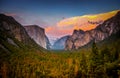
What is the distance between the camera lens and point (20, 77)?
120 meters

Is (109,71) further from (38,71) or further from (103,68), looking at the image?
(38,71)

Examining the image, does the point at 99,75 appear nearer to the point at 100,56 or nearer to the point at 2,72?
the point at 100,56

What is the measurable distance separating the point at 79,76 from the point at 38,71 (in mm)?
54879

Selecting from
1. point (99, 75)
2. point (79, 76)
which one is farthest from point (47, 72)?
point (99, 75)

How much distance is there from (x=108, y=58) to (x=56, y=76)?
6490cm

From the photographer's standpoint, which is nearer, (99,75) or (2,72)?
(99,75)

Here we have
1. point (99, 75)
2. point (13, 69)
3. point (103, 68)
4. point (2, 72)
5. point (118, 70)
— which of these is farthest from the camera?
point (13, 69)

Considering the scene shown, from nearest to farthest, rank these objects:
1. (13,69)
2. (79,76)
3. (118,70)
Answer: (118,70) < (79,76) < (13,69)

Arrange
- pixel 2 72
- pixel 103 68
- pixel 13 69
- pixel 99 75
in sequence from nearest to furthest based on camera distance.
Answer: pixel 103 68, pixel 99 75, pixel 2 72, pixel 13 69

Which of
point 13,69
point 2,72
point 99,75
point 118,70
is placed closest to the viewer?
point 118,70

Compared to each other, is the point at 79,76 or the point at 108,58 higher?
the point at 108,58

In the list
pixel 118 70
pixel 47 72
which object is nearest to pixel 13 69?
pixel 47 72

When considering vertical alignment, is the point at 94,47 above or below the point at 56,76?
above

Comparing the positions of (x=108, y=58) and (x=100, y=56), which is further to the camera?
(x=108, y=58)
